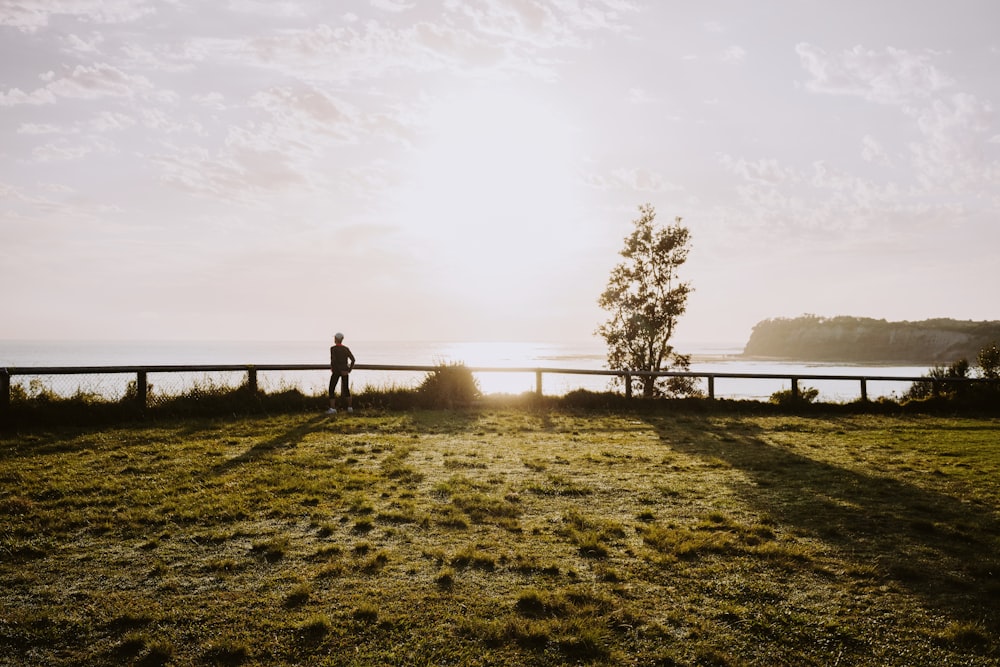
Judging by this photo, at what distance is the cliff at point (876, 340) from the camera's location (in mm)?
106562

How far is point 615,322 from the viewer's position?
2527 cm

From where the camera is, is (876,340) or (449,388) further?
(876,340)

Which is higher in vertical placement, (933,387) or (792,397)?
(933,387)

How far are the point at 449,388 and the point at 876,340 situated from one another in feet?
439

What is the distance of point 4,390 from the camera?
12.6 m

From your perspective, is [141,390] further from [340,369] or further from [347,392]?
[347,392]

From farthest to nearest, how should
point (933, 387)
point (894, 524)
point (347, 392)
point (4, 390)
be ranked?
point (933, 387) → point (347, 392) → point (4, 390) → point (894, 524)

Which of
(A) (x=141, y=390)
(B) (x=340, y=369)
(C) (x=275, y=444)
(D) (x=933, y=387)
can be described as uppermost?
(B) (x=340, y=369)

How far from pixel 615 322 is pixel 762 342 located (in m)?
156

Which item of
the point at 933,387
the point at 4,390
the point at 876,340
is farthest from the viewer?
the point at 876,340

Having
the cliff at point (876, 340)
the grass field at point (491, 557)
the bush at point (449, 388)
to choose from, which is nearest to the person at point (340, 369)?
the bush at point (449, 388)

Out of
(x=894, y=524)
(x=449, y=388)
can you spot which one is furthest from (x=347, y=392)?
(x=894, y=524)

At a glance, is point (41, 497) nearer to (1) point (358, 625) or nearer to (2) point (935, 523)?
(1) point (358, 625)

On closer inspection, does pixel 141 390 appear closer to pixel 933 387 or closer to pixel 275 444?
pixel 275 444
